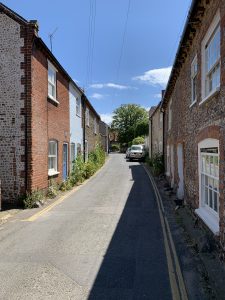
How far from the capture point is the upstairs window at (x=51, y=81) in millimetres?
15892

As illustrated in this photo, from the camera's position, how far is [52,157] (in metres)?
16.7

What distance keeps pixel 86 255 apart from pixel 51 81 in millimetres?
10946

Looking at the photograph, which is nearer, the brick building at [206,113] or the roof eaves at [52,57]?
the brick building at [206,113]

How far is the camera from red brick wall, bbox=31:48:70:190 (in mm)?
13336

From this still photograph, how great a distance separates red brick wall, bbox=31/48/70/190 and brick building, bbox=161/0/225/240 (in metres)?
5.66

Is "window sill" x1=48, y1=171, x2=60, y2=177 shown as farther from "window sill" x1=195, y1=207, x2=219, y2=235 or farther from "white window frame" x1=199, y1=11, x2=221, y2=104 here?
"white window frame" x1=199, y1=11, x2=221, y2=104

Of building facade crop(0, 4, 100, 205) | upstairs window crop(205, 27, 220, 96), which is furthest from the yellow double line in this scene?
building facade crop(0, 4, 100, 205)

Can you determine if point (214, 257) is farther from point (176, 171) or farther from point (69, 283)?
point (176, 171)

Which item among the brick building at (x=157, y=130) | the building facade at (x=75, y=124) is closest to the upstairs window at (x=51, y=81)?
the building facade at (x=75, y=124)

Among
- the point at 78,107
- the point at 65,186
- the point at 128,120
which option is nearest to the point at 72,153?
the point at 78,107

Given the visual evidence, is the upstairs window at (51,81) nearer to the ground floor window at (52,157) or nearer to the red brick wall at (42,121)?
the red brick wall at (42,121)

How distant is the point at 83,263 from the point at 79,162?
1512cm

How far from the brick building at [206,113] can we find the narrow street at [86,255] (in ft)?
4.72

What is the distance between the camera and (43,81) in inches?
576
